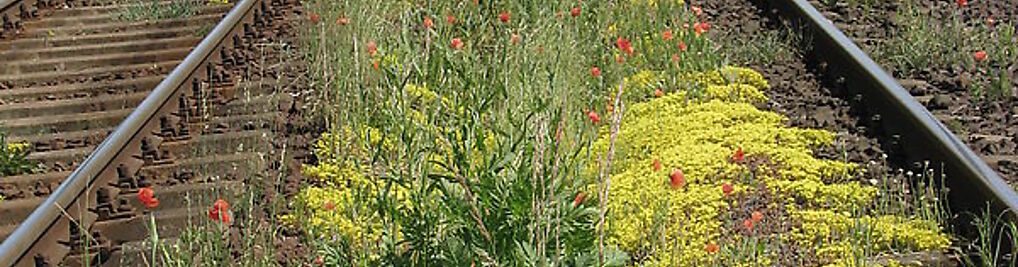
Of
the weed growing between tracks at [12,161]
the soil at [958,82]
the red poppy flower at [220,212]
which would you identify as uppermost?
the red poppy flower at [220,212]

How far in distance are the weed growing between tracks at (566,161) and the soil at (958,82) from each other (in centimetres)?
53

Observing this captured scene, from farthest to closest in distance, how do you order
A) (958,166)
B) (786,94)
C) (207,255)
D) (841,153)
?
1. (786,94)
2. (841,153)
3. (958,166)
4. (207,255)

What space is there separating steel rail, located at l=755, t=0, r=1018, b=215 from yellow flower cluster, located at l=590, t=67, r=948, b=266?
0.90ft

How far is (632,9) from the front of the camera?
8906mm

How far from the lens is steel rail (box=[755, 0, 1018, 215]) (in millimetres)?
5480

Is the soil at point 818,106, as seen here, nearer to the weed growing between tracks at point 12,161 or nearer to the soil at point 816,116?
the soil at point 816,116

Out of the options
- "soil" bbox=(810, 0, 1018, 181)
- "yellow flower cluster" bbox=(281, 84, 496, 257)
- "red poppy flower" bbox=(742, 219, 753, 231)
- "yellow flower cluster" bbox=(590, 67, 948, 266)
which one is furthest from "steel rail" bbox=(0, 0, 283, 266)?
"soil" bbox=(810, 0, 1018, 181)

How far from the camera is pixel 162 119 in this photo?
698 cm

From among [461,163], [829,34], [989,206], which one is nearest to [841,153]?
[989,206]

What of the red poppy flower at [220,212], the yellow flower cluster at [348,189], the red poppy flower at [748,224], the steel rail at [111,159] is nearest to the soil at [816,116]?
the red poppy flower at [748,224]

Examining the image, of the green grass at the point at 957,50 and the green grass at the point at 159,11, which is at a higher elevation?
the green grass at the point at 957,50

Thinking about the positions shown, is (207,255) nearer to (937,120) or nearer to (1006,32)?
(937,120)

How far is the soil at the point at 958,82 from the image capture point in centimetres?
643

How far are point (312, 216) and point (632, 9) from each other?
378cm
